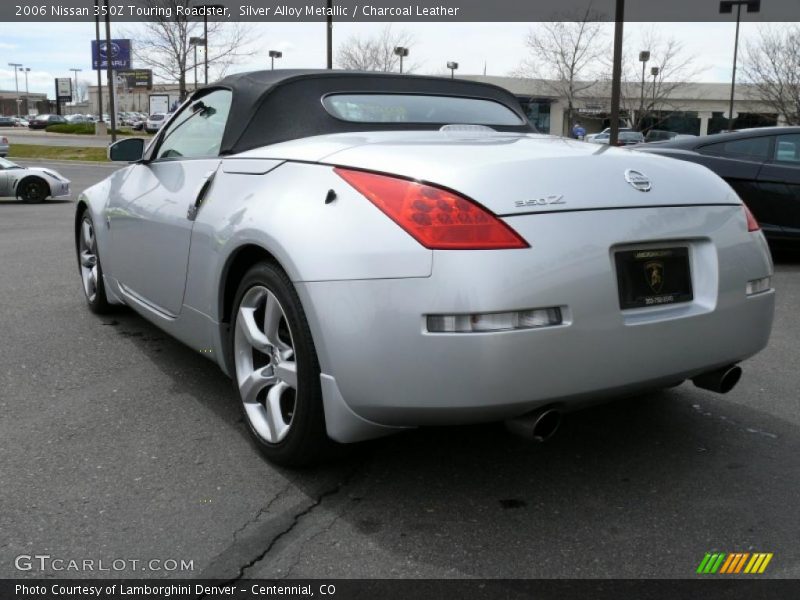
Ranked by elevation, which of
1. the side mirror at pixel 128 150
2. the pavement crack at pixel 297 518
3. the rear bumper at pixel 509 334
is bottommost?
the pavement crack at pixel 297 518

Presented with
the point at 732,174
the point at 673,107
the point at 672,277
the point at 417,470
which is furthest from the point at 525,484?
the point at 673,107

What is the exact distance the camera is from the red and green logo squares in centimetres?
247

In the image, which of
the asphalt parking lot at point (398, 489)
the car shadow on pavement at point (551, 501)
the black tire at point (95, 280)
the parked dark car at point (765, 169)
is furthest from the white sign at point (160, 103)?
the car shadow on pavement at point (551, 501)

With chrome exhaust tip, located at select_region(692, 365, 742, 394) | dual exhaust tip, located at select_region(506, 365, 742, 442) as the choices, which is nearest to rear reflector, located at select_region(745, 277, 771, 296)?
chrome exhaust tip, located at select_region(692, 365, 742, 394)

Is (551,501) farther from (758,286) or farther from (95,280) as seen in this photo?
(95,280)

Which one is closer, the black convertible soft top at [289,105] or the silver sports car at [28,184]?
the black convertible soft top at [289,105]

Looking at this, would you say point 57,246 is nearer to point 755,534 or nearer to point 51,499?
point 51,499

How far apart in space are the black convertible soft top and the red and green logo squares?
2.23 meters

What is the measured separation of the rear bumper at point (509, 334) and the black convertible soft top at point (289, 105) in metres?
1.16

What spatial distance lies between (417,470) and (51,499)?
1.33 m

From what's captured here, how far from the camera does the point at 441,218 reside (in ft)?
8.46

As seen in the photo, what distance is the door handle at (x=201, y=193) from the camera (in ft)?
11.8

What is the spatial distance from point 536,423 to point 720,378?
2.99 feet

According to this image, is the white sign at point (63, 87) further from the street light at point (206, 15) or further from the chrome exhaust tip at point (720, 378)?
the chrome exhaust tip at point (720, 378)
